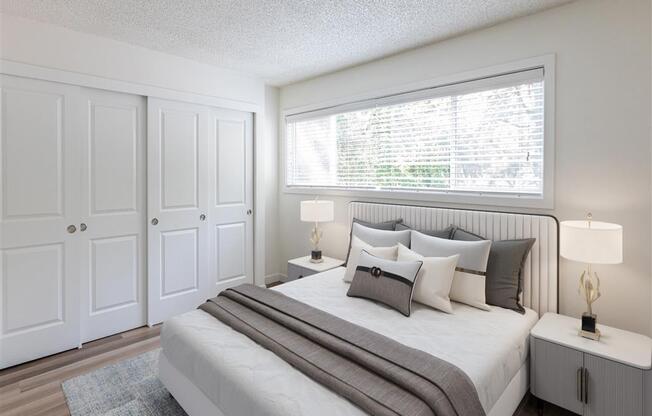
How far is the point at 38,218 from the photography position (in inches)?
103

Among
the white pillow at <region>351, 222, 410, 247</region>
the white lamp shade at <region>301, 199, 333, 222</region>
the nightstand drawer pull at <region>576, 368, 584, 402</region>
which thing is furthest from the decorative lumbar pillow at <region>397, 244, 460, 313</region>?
the white lamp shade at <region>301, 199, 333, 222</region>

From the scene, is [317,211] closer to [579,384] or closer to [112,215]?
[112,215]

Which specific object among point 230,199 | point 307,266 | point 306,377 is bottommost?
point 306,377

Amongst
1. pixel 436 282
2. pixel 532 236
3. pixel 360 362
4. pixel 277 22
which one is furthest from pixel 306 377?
pixel 277 22

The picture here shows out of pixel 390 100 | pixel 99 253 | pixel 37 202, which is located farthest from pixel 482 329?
pixel 37 202

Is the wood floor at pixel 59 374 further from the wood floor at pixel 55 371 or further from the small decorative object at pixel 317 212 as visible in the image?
the small decorative object at pixel 317 212

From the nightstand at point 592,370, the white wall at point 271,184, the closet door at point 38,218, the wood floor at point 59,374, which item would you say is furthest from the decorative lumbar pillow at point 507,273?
the closet door at point 38,218

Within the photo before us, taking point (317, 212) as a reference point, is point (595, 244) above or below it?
below

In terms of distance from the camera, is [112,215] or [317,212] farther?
[317,212]

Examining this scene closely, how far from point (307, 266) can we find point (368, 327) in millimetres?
1509

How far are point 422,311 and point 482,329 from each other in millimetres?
367

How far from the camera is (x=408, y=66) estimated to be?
10.2ft

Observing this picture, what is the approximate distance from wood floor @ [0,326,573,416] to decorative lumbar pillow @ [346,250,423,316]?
918 millimetres

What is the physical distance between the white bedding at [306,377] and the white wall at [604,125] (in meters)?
0.57
